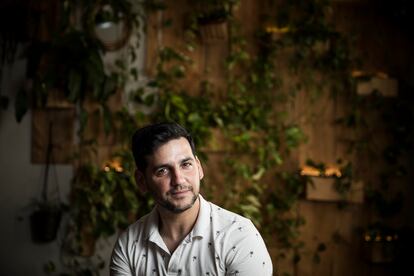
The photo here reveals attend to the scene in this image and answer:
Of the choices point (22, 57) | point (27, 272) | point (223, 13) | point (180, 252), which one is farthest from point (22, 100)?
point (180, 252)

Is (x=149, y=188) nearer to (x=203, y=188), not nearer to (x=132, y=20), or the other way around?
(x=203, y=188)

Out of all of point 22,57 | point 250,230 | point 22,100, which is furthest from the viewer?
point 22,57

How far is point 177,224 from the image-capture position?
1608 mm

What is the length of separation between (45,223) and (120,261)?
156 cm

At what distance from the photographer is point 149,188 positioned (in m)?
1.59

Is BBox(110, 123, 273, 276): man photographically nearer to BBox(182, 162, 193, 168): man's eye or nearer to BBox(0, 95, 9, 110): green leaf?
BBox(182, 162, 193, 168): man's eye

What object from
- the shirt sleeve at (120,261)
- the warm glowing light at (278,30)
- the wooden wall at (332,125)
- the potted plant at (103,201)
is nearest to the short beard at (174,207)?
the shirt sleeve at (120,261)

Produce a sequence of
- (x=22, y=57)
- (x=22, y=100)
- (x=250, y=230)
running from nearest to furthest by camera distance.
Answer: (x=250, y=230), (x=22, y=100), (x=22, y=57)

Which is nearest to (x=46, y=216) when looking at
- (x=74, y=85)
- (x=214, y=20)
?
(x=74, y=85)

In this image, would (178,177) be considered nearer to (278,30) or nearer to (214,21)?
(214,21)

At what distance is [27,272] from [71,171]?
810 millimetres

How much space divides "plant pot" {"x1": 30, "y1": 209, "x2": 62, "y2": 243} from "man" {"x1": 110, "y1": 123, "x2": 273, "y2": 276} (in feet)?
4.95

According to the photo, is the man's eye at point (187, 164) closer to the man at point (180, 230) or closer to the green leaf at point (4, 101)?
the man at point (180, 230)

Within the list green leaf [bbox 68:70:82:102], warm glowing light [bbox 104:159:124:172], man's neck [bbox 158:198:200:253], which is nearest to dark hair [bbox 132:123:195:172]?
man's neck [bbox 158:198:200:253]
